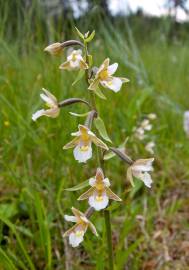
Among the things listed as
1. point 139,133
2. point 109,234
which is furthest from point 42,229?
point 139,133

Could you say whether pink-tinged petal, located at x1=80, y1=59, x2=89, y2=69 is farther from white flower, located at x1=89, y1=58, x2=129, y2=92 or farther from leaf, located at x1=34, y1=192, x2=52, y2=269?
leaf, located at x1=34, y1=192, x2=52, y2=269

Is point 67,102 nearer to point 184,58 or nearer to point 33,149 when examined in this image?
point 33,149

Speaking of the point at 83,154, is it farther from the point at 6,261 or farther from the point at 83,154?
the point at 6,261

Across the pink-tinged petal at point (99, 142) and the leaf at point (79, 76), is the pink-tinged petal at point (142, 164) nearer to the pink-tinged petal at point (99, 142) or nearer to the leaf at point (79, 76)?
the pink-tinged petal at point (99, 142)

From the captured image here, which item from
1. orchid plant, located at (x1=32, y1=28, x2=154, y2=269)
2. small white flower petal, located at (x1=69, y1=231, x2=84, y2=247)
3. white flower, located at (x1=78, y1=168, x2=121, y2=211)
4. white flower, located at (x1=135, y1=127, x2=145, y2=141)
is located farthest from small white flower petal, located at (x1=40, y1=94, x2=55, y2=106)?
white flower, located at (x1=135, y1=127, x2=145, y2=141)

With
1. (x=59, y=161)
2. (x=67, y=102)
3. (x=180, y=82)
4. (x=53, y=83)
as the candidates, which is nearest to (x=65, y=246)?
(x=59, y=161)

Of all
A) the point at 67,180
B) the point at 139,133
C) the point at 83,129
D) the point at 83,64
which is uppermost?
the point at 83,64

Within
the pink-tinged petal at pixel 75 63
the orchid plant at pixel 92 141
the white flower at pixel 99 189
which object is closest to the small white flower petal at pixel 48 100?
the orchid plant at pixel 92 141
